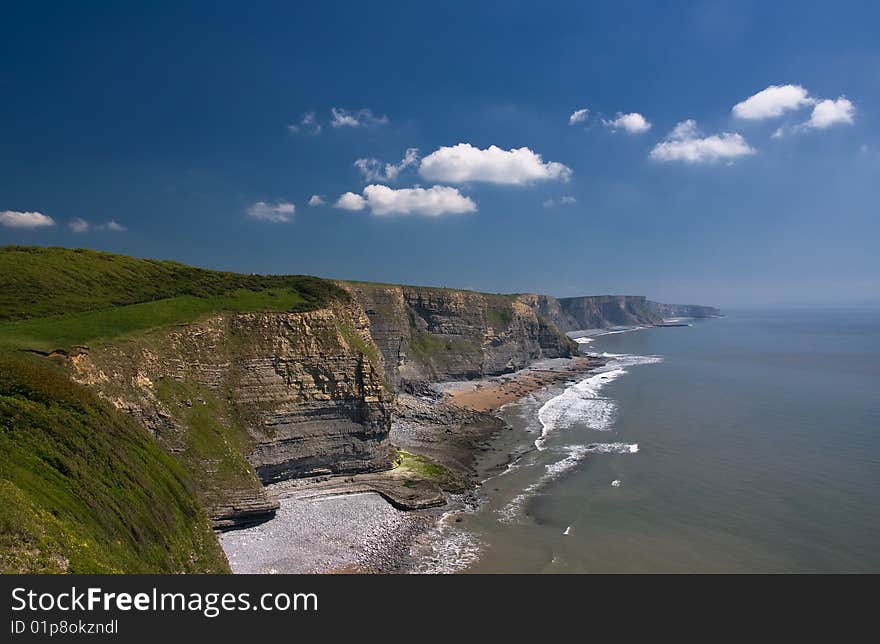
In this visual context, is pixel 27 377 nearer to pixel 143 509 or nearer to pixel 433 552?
pixel 143 509

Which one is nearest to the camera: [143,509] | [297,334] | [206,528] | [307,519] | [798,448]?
[143,509]

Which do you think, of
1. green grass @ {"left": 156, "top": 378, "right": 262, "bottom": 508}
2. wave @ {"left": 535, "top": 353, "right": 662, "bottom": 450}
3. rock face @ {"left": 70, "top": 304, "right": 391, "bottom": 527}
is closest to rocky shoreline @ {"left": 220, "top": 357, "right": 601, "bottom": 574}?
rock face @ {"left": 70, "top": 304, "right": 391, "bottom": 527}

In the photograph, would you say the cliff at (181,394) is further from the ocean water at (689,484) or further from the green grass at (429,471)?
the ocean water at (689,484)

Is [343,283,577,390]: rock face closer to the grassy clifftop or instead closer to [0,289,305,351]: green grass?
the grassy clifftop
